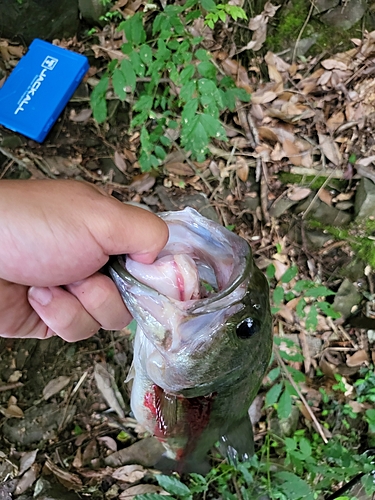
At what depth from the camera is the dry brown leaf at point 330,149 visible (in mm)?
3546

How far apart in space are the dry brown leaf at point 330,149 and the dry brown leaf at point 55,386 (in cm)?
256

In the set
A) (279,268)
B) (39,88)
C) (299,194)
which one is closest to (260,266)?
(279,268)

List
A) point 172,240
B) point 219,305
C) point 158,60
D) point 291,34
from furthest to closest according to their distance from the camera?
point 291,34, point 158,60, point 172,240, point 219,305

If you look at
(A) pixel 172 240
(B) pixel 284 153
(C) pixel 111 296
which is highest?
(A) pixel 172 240

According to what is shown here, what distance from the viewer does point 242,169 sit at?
11.7ft

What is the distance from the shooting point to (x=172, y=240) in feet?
5.06

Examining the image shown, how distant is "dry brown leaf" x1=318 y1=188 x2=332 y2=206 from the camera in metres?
3.46

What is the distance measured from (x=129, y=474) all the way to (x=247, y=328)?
1.95 m

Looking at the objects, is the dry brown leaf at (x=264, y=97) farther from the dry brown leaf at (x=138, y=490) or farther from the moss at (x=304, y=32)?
the dry brown leaf at (x=138, y=490)

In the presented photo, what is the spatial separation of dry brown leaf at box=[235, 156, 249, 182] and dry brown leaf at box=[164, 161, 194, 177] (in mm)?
361

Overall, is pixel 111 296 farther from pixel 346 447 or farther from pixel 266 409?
pixel 346 447

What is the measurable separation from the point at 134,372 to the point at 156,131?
1.77 meters

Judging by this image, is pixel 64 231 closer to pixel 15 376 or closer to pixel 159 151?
pixel 159 151

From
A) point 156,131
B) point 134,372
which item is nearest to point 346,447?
point 134,372
